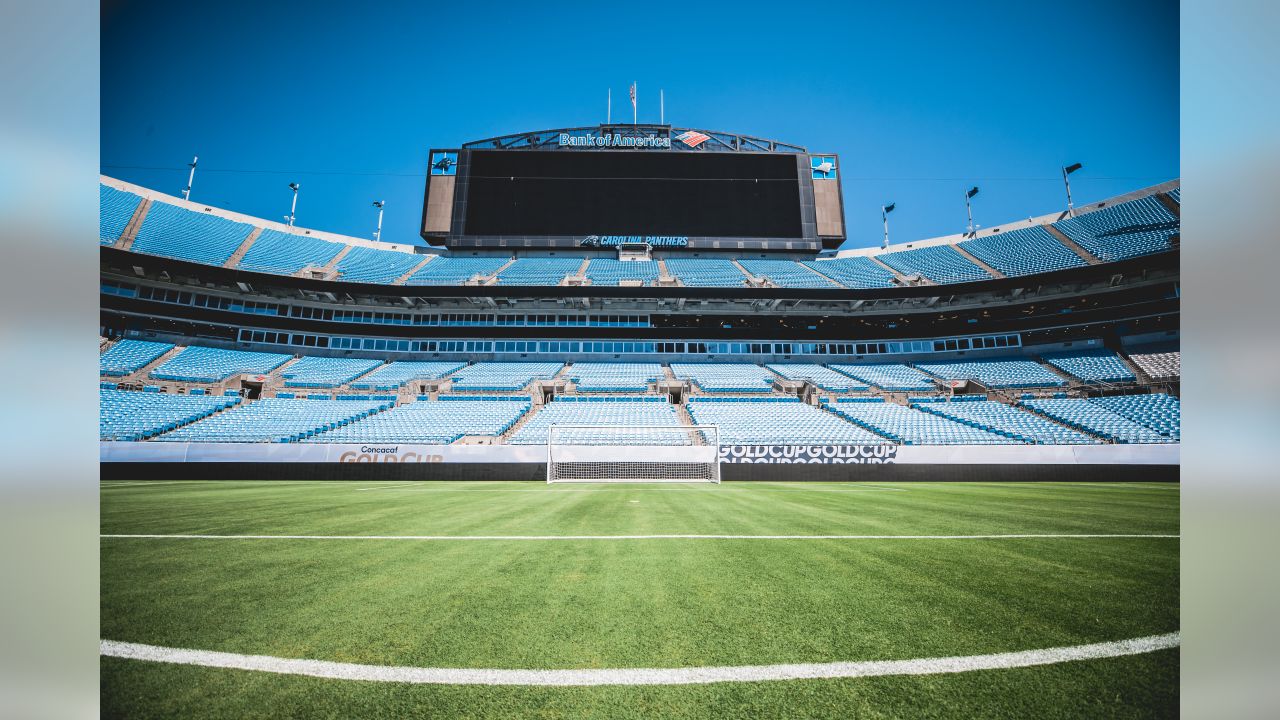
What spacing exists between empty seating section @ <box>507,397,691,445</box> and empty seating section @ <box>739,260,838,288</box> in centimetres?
1382

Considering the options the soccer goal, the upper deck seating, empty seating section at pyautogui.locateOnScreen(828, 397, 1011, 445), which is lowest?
the soccer goal

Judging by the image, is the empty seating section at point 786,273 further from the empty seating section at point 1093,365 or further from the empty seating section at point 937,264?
the empty seating section at point 1093,365

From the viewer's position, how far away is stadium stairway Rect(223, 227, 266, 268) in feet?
Result: 107

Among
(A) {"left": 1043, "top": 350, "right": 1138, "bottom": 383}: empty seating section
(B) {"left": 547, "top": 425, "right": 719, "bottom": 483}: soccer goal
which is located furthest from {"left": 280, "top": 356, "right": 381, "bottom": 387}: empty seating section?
(A) {"left": 1043, "top": 350, "right": 1138, "bottom": 383}: empty seating section

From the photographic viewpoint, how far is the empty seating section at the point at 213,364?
2655 centimetres

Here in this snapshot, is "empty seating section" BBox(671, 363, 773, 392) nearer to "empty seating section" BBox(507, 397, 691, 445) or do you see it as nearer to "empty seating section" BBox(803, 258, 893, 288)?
"empty seating section" BBox(507, 397, 691, 445)

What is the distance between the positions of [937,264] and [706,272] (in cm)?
1646

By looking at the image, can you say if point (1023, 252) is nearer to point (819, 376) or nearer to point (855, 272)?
point (855, 272)

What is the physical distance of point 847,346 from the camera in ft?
115

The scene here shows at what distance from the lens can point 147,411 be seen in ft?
71.2

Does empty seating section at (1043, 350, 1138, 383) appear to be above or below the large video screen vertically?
below

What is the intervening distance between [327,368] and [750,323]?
27.2m

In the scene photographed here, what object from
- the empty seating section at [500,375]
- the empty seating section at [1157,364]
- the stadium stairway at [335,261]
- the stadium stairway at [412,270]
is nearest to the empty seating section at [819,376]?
the empty seating section at [1157,364]

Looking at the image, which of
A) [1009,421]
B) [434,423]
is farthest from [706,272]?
[434,423]
